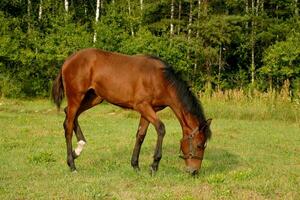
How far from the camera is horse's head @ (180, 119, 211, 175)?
825 cm

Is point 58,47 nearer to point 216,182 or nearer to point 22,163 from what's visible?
point 22,163

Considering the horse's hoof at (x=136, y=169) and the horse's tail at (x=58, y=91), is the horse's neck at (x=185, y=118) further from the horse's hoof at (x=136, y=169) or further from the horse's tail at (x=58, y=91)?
the horse's tail at (x=58, y=91)

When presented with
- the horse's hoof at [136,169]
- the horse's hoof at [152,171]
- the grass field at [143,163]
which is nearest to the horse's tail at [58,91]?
the grass field at [143,163]

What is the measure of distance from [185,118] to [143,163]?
1.94m

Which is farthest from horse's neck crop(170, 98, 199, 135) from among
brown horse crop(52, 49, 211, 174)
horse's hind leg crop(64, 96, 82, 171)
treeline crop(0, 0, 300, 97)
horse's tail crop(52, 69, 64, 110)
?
treeline crop(0, 0, 300, 97)

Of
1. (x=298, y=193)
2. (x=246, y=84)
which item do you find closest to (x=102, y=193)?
(x=298, y=193)

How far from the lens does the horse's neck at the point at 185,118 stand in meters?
8.37

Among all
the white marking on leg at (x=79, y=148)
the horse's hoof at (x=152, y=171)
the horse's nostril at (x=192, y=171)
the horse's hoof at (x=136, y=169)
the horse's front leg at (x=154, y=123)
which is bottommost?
the horse's hoof at (x=136, y=169)

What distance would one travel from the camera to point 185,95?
27.8 feet

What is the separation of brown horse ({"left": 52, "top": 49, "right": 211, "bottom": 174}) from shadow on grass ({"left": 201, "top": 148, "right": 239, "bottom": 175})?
3.15 ft

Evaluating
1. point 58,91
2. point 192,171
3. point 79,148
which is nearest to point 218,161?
point 192,171

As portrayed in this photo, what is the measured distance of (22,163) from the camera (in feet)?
30.7

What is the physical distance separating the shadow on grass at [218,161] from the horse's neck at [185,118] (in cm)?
96

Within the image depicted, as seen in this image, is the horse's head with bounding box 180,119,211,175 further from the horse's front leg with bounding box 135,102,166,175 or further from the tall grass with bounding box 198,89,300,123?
the tall grass with bounding box 198,89,300,123
